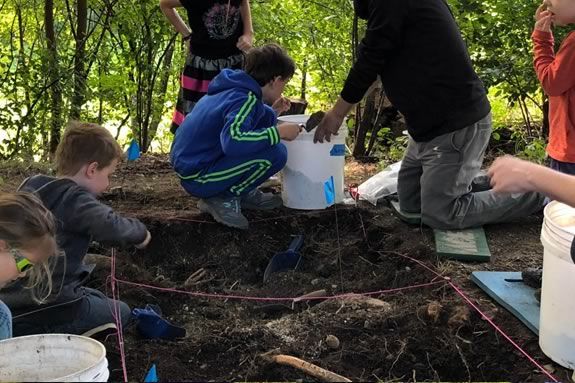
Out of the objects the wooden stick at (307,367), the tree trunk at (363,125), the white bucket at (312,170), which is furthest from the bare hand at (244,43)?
the wooden stick at (307,367)

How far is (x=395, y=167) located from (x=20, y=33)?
4.28m

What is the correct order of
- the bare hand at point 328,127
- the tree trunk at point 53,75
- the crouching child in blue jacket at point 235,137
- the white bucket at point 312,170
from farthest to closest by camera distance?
the tree trunk at point 53,75
the white bucket at point 312,170
the bare hand at point 328,127
the crouching child in blue jacket at point 235,137

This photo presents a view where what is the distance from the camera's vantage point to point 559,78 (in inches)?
148

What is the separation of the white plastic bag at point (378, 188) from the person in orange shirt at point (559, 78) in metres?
1.04

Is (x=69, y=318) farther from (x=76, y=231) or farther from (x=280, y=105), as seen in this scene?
(x=280, y=105)

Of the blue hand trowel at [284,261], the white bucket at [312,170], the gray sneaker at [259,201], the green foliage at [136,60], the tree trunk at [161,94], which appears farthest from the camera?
the tree trunk at [161,94]

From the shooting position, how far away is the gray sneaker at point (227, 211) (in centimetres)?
410

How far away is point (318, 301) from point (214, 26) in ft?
7.32

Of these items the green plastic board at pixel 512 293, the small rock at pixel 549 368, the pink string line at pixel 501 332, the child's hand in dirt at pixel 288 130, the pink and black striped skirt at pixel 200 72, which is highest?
the pink and black striped skirt at pixel 200 72

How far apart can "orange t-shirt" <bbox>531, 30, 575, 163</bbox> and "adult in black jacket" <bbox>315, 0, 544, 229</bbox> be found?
1.11ft

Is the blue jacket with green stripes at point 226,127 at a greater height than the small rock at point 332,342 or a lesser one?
greater

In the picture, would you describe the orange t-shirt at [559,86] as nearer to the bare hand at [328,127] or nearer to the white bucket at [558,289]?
the bare hand at [328,127]

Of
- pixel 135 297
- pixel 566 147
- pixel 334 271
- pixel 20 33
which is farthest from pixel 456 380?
pixel 20 33

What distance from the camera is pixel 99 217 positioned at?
272cm
